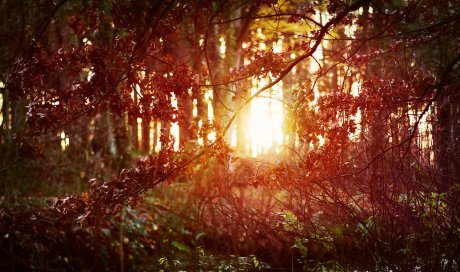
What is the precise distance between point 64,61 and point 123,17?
2.78ft

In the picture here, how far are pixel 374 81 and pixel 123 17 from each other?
2.91m

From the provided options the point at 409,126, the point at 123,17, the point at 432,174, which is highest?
the point at 123,17

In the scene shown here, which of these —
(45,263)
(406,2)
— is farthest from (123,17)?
(45,263)

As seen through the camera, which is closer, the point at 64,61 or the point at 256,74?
the point at 64,61

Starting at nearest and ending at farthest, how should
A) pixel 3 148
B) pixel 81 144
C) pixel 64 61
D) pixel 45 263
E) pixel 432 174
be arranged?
pixel 64 61 < pixel 432 174 < pixel 45 263 < pixel 3 148 < pixel 81 144

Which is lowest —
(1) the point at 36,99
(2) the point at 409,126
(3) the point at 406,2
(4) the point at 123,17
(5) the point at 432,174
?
(5) the point at 432,174

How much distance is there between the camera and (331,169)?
472cm

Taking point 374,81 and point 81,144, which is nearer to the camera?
point 374,81

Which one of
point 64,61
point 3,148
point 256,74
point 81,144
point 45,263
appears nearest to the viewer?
point 64,61

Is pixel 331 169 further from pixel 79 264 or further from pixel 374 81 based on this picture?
pixel 79 264

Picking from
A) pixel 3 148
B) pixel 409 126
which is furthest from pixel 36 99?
pixel 3 148

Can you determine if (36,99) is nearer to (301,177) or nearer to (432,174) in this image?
(301,177)

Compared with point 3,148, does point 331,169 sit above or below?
below

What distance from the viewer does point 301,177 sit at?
4898 millimetres
